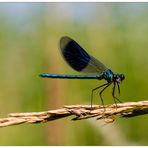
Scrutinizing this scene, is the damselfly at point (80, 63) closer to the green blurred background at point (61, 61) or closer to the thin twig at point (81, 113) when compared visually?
the green blurred background at point (61, 61)

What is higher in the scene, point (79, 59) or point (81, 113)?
point (79, 59)

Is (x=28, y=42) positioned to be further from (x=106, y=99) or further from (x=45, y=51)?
(x=106, y=99)

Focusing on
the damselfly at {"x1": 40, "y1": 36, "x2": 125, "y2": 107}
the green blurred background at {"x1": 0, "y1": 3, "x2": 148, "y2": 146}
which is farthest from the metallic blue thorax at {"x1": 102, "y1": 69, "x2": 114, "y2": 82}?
the green blurred background at {"x1": 0, "y1": 3, "x2": 148, "y2": 146}

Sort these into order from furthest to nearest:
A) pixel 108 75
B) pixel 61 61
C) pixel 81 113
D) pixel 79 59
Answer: pixel 61 61 → pixel 79 59 → pixel 108 75 → pixel 81 113

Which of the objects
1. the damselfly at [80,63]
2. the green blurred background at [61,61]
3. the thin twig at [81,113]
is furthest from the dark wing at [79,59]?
the thin twig at [81,113]

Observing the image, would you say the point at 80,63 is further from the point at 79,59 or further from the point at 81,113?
the point at 81,113

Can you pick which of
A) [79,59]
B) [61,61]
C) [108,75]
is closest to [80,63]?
[79,59]

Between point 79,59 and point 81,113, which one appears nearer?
point 81,113

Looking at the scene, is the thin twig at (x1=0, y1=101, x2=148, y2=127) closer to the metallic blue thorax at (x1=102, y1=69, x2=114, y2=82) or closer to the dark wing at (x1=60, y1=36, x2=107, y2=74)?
the metallic blue thorax at (x1=102, y1=69, x2=114, y2=82)
